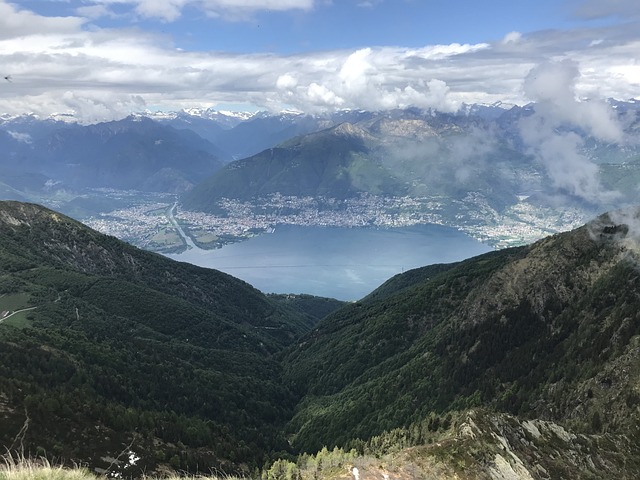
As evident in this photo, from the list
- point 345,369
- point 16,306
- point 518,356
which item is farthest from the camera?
point 345,369

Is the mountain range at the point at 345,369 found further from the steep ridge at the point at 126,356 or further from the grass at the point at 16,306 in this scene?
the grass at the point at 16,306

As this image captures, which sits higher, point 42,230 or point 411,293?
point 42,230

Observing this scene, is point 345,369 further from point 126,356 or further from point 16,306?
point 16,306

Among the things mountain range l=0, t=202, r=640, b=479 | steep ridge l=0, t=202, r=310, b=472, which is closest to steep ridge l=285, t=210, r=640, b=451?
mountain range l=0, t=202, r=640, b=479

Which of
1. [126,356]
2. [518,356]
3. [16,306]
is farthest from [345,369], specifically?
[16,306]

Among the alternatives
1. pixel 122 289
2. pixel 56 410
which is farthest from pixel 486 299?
pixel 122 289

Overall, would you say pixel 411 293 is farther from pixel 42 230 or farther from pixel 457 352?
pixel 42 230

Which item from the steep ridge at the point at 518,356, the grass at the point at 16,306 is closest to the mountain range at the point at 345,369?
the steep ridge at the point at 518,356
